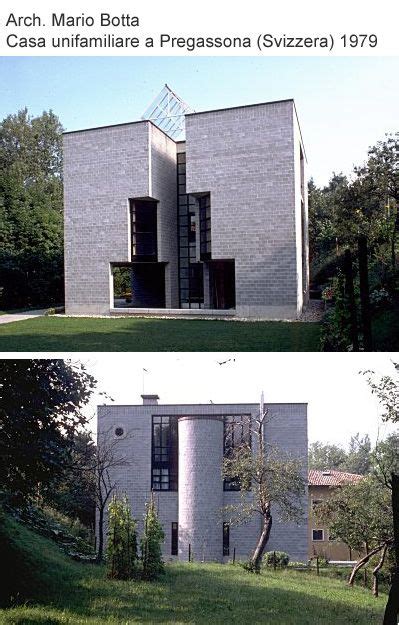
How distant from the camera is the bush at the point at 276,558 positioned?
15.4ft

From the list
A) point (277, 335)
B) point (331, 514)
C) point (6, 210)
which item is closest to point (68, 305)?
point (6, 210)

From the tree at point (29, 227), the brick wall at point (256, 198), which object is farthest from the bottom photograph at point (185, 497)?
the tree at point (29, 227)

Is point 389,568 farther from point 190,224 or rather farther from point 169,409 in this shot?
point 190,224

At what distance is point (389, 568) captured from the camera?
433 cm

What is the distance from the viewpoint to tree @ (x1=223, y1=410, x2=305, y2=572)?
4.82 metres

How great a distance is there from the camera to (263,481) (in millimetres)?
4793

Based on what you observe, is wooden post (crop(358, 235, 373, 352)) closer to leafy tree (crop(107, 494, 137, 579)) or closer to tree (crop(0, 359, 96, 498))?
tree (crop(0, 359, 96, 498))

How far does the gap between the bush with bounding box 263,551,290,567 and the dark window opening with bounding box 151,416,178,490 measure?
0.92 m

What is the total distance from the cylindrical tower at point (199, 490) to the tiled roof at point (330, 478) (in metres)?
0.80

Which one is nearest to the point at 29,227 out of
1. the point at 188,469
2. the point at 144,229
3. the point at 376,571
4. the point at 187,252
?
the point at 144,229

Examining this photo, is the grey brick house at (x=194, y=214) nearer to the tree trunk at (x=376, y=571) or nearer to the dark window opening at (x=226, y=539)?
the dark window opening at (x=226, y=539)

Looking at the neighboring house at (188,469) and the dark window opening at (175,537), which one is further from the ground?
the neighboring house at (188,469)

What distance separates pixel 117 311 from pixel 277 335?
500 centimetres

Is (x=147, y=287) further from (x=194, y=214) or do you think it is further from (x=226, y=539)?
(x=226, y=539)
